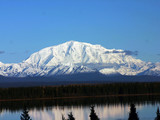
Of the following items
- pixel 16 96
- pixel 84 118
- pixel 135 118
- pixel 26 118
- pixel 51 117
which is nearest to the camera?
pixel 135 118

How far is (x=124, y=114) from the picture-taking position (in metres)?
108

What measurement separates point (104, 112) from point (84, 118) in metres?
12.6

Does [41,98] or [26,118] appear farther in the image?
[41,98]

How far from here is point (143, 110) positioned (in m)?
116

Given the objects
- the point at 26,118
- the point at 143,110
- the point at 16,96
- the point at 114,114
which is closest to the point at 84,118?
the point at 114,114

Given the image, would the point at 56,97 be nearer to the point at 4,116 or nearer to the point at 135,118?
the point at 4,116

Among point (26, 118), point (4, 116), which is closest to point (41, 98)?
point (4, 116)

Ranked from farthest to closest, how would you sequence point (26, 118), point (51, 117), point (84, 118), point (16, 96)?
point (16, 96) < point (51, 117) < point (84, 118) < point (26, 118)

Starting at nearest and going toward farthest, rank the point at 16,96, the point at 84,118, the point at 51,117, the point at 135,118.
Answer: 1. the point at 135,118
2. the point at 84,118
3. the point at 51,117
4. the point at 16,96

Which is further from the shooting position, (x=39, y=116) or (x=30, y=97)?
(x=30, y=97)

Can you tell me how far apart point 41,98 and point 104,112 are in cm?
8244

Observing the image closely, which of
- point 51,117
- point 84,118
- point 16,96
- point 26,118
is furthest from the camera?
point 16,96

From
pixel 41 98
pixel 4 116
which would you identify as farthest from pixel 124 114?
pixel 41 98

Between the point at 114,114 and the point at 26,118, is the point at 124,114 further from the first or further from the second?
the point at 26,118
